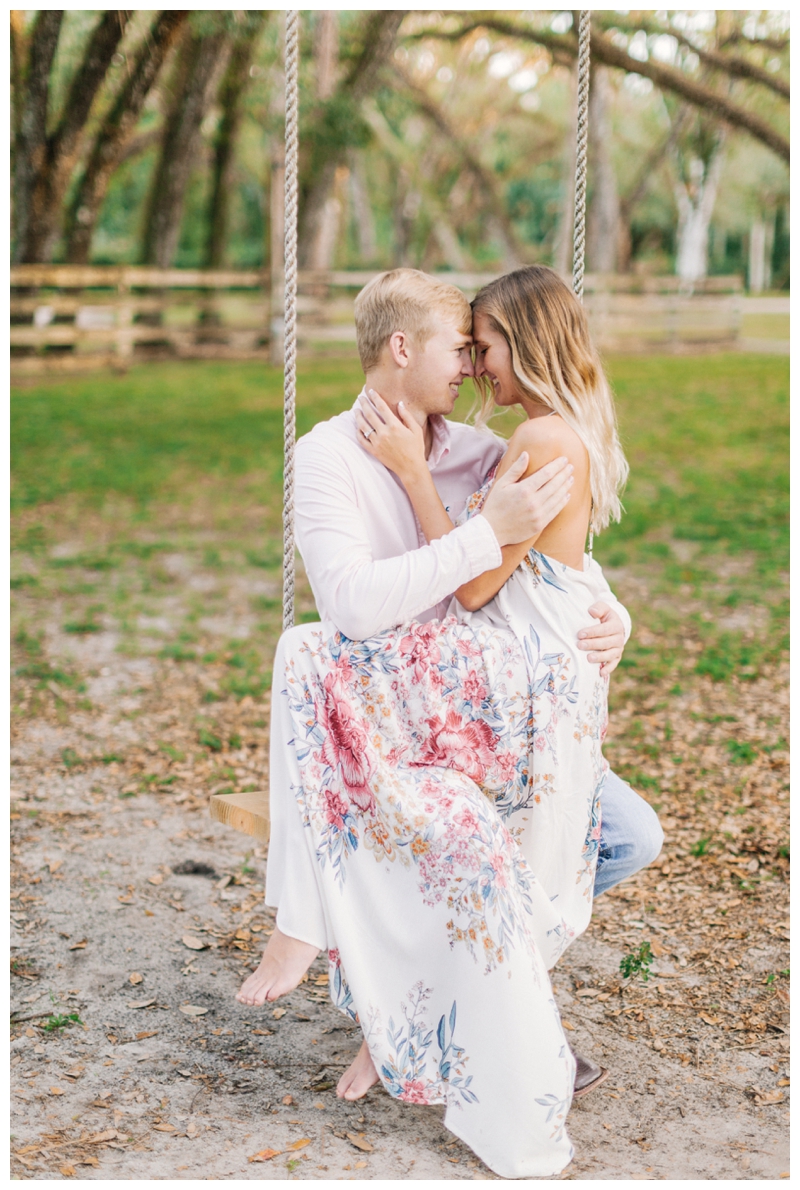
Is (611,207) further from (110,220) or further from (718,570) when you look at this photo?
(110,220)

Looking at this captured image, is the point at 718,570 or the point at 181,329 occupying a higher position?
the point at 181,329

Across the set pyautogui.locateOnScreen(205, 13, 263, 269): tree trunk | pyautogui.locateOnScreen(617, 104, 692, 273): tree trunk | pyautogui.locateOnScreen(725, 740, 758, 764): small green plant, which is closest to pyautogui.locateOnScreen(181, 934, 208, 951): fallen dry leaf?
pyautogui.locateOnScreen(725, 740, 758, 764): small green plant

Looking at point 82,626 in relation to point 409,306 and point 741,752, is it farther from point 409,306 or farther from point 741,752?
point 409,306

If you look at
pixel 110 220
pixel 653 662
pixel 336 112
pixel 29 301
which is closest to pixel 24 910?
pixel 653 662

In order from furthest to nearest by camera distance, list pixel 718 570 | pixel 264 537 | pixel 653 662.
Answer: pixel 264 537, pixel 718 570, pixel 653 662

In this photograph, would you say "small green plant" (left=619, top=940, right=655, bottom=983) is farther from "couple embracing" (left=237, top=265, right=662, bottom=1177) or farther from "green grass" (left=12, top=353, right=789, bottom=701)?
"green grass" (left=12, top=353, right=789, bottom=701)

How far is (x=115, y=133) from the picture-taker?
15.1m

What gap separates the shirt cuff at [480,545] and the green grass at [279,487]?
3.57 meters

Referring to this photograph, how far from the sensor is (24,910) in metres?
3.74

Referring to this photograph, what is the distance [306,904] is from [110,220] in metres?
41.2

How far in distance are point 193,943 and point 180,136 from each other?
14.6 meters

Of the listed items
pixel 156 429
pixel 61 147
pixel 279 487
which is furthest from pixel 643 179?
pixel 279 487

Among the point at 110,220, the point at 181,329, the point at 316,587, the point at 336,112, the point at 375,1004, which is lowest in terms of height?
the point at 375,1004

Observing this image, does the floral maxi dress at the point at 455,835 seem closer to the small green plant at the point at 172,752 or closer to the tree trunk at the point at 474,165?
the small green plant at the point at 172,752
